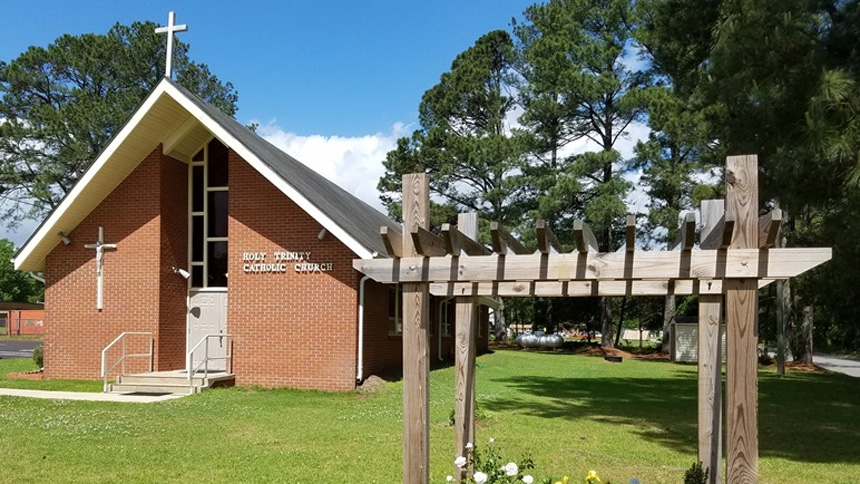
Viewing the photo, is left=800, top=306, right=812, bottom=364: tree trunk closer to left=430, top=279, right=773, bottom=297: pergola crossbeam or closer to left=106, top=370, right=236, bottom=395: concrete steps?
left=106, top=370, right=236, bottom=395: concrete steps

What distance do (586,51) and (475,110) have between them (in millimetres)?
7461

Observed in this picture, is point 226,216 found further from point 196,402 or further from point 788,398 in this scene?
point 788,398

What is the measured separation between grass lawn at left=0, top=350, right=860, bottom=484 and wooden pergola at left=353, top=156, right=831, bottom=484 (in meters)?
1.37

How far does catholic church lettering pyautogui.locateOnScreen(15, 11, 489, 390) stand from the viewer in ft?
49.5

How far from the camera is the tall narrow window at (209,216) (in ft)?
56.2

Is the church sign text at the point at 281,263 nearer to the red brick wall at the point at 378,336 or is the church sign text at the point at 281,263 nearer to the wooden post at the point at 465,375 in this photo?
the red brick wall at the point at 378,336

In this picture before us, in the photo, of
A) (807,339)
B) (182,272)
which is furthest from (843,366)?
(182,272)

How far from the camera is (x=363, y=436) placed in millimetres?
9617

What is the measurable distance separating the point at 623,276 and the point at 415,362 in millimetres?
1466

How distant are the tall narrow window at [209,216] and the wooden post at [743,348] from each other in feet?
47.6

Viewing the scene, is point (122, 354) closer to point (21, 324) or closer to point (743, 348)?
point (743, 348)

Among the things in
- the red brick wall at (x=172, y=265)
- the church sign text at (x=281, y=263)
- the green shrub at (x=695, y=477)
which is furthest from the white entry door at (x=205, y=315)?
the green shrub at (x=695, y=477)

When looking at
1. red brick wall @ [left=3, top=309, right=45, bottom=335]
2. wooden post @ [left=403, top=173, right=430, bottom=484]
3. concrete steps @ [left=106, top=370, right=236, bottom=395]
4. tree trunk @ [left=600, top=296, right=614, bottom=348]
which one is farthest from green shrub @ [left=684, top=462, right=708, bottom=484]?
red brick wall @ [left=3, top=309, right=45, bottom=335]

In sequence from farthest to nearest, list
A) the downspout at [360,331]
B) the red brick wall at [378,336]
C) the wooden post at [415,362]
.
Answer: the red brick wall at [378,336], the downspout at [360,331], the wooden post at [415,362]
